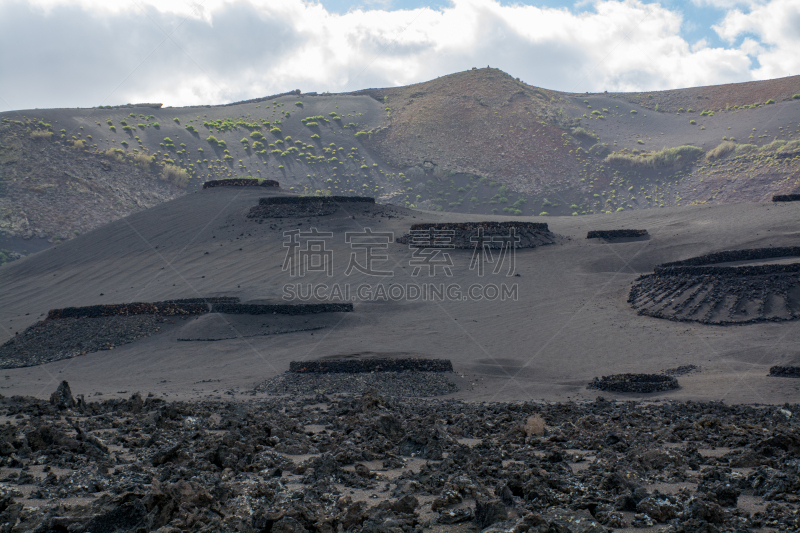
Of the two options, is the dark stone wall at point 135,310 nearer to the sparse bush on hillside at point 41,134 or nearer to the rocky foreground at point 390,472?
the rocky foreground at point 390,472

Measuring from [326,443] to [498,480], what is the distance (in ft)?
9.44

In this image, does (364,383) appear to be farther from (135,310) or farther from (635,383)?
(135,310)

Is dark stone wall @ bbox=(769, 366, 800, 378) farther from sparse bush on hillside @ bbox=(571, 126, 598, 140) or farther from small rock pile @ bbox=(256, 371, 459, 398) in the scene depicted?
sparse bush on hillside @ bbox=(571, 126, 598, 140)

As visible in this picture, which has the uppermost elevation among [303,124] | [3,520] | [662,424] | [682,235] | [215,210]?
[303,124]

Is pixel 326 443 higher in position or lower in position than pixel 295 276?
lower

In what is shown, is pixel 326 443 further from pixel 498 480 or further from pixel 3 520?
pixel 3 520

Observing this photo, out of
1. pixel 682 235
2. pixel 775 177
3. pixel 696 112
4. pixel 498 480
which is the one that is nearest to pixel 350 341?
pixel 498 480

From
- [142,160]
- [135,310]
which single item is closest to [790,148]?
[135,310]

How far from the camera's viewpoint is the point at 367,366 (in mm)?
16625

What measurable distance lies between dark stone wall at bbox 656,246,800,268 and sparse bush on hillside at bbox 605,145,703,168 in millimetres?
51707

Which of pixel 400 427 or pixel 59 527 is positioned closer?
pixel 59 527

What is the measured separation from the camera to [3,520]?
15.5ft

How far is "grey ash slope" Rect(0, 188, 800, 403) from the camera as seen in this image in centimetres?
1712

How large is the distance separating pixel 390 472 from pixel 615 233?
28.2 m
